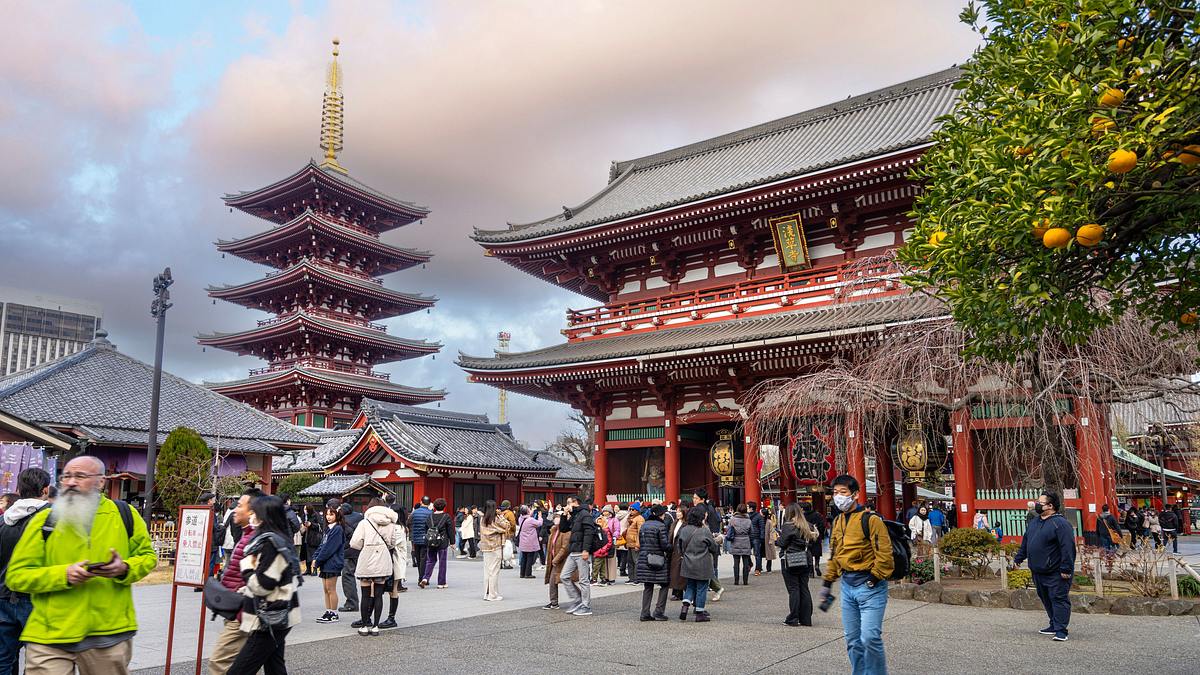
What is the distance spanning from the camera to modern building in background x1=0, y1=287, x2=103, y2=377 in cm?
16462

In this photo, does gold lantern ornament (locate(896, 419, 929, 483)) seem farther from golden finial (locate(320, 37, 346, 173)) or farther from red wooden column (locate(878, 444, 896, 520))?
golden finial (locate(320, 37, 346, 173))

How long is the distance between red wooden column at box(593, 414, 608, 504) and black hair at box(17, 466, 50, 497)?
59.1 ft

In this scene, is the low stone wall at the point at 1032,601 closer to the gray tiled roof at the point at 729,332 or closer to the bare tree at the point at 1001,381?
the bare tree at the point at 1001,381

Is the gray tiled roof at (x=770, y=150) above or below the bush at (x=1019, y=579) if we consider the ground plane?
above

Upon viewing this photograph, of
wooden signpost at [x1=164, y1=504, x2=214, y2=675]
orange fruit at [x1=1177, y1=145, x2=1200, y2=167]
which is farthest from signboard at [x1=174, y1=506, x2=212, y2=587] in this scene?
orange fruit at [x1=1177, y1=145, x2=1200, y2=167]

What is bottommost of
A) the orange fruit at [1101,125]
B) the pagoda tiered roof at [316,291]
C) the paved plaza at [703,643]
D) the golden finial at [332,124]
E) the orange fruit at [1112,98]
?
the paved plaza at [703,643]

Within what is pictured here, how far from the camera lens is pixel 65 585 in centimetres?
418

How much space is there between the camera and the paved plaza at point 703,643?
25.5ft

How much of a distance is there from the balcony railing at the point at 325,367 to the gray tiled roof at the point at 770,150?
2542 cm

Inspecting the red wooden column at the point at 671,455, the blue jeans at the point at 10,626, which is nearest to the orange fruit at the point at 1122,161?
the blue jeans at the point at 10,626

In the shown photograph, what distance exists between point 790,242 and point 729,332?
2.94 metres

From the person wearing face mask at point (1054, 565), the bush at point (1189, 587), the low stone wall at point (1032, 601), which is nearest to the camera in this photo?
the person wearing face mask at point (1054, 565)

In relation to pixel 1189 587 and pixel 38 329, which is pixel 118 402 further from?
pixel 38 329

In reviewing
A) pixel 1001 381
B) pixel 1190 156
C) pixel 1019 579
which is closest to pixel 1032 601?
pixel 1019 579
